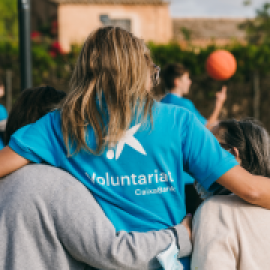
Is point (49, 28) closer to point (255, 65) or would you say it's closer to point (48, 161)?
point (255, 65)

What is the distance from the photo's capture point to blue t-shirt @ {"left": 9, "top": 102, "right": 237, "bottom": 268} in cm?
154

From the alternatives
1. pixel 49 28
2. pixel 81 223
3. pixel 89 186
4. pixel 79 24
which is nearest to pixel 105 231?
pixel 81 223

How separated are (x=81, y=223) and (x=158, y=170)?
0.39 m

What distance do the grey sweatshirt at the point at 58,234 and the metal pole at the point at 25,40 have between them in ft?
8.87

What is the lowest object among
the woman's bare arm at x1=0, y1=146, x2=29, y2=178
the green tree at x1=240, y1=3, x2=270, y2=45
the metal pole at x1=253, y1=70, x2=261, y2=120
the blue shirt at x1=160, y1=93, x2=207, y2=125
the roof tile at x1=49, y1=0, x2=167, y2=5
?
the metal pole at x1=253, y1=70, x2=261, y2=120

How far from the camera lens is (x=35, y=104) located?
2.03 meters

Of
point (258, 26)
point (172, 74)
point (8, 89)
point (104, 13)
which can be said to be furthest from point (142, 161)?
point (104, 13)

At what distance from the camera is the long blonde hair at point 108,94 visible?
1545mm

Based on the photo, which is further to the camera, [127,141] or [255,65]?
[255,65]

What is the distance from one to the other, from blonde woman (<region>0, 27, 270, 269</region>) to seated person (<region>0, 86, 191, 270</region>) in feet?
0.26

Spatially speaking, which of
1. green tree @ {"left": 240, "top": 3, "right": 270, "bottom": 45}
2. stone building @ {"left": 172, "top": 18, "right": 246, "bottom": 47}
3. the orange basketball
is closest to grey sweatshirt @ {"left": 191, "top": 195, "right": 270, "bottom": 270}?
the orange basketball

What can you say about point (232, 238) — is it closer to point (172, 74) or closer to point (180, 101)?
point (180, 101)

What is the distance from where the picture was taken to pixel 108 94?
1565 millimetres

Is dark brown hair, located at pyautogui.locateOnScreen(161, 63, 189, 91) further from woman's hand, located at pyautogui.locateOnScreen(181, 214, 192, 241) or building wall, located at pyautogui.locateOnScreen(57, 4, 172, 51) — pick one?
building wall, located at pyautogui.locateOnScreen(57, 4, 172, 51)
